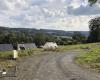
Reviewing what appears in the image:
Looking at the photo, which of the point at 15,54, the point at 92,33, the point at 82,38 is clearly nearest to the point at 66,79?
the point at 15,54

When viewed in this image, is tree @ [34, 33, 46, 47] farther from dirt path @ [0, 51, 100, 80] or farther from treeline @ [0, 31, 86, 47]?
dirt path @ [0, 51, 100, 80]

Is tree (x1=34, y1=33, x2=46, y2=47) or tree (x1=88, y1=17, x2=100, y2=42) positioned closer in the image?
tree (x1=88, y1=17, x2=100, y2=42)

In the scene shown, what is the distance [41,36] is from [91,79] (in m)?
152

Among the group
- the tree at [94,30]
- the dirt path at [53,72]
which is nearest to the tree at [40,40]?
the tree at [94,30]

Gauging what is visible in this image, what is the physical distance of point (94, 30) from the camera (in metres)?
137

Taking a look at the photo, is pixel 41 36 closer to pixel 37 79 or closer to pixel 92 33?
pixel 92 33

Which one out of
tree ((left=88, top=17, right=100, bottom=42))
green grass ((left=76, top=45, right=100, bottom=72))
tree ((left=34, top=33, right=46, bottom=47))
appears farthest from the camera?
tree ((left=34, top=33, right=46, bottom=47))

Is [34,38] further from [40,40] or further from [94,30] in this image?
[94,30]

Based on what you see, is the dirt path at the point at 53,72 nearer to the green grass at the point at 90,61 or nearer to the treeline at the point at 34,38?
the green grass at the point at 90,61

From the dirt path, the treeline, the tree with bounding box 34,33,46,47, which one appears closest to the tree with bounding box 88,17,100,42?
the treeline

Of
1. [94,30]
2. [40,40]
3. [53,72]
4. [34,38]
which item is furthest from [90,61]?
[34,38]

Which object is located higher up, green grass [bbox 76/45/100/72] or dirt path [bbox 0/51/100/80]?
dirt path [bbox 0/51/100/80]

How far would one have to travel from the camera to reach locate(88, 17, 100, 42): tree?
124m

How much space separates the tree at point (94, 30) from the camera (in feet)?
408
